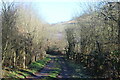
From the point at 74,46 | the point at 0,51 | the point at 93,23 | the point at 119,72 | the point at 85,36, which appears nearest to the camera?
the point at 119,72

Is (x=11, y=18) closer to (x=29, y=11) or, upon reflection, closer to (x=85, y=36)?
(x=85, y=36)

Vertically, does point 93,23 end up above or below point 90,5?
below

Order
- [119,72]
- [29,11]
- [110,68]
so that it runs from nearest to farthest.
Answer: [119,72] < [110,68] < [29,11]

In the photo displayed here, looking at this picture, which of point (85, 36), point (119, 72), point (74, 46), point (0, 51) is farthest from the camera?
point (74, 46)

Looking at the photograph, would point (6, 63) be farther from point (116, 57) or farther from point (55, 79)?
point (116, 57)

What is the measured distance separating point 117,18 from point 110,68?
452 centimetres

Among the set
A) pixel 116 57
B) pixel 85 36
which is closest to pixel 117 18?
pixel 116 57

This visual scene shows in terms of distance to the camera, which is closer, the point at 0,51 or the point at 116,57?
the point at 116,57

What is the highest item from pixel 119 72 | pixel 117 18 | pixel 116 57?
pixel 117 18

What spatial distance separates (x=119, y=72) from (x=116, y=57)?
1.30 metres

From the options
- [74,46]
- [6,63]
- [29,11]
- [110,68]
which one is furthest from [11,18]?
[74,46]

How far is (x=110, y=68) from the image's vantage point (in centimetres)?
1777

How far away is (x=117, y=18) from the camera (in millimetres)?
17359

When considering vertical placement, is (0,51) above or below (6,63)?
above
